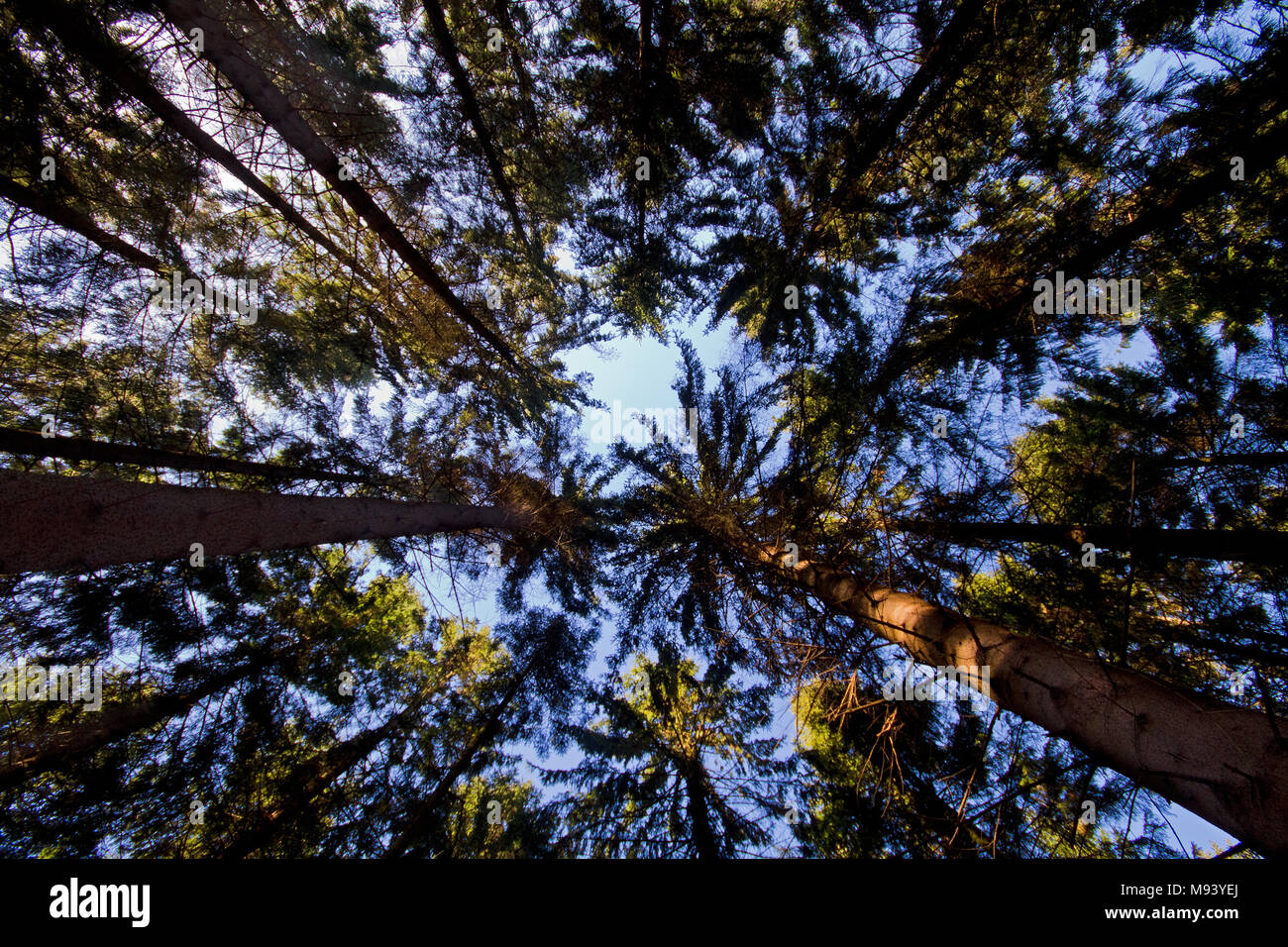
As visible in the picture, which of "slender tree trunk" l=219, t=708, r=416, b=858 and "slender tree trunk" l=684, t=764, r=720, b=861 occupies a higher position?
"slender tree trunk" l=219, t=708, r=416, b=858

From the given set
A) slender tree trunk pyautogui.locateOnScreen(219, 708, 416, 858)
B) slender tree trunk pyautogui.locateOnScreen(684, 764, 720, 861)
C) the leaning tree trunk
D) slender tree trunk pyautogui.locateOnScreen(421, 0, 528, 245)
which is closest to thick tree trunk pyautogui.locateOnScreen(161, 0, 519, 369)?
slender tree trunk pyautogui.locateOnScreen(421, 0, 528, 245)

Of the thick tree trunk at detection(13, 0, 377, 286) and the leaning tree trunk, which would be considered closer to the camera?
the leaning tree trunk

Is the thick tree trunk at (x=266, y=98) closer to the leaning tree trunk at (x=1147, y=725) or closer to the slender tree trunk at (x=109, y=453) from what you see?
the slender tree trunk at (x=109, y=453)

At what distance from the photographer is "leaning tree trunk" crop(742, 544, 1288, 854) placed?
1224 millimetres

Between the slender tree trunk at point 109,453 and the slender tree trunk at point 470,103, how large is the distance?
4.34m

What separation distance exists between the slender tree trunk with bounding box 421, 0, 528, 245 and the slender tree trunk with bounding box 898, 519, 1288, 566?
17.6 ft

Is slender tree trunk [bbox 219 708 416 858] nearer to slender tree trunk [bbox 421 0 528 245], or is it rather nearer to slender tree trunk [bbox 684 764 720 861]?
slender tree trunk [bbox 684 764 720 861]

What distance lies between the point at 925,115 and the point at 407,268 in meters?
5.18

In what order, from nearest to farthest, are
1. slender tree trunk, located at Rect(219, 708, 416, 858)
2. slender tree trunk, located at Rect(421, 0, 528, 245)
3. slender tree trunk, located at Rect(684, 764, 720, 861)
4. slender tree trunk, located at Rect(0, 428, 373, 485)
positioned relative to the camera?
slender tree trunk, located at Rect(421, 0, 528, 245)
slender tree trunk, located at Rect(219, 708, 416, 858)
slender tree trunk, located at Rect(0, 428, 373, 485)
slender tree trunk, located at Rect(684, 764, 720, 861)

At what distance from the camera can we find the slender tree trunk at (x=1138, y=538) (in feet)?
8.06

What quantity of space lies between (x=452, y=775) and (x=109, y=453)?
4871 millimetres

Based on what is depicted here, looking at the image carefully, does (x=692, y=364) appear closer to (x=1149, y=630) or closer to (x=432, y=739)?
(x=1149, y=630)

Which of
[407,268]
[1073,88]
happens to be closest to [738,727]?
[1073,88]

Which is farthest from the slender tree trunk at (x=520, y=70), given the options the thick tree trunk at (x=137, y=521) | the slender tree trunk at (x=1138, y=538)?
the slender tree trunk at (x=1138, y=538)
